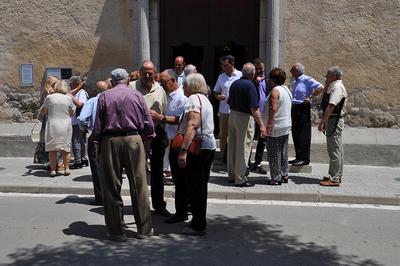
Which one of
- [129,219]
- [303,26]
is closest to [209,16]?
[303,26]

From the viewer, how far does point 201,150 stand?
580 cm

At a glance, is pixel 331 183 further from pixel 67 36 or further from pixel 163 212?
pixel 67 36

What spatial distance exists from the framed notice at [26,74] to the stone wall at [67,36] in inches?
4.0

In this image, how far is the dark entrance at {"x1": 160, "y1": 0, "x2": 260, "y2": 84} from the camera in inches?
546

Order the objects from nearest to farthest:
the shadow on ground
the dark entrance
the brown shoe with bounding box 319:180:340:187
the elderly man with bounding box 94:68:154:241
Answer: the shadow on ground → the elderly man with bounding box 94:68:154:241 → the brown shoe with bounding box 319:180:340:187 → the dark entrance

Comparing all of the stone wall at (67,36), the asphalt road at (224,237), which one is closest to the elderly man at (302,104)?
the asphalt road at (224,237)

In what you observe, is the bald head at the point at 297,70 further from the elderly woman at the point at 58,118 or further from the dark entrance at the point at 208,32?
the dark entrance at the point at 208,32

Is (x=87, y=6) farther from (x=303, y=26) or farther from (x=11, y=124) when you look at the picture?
(x=303, y=26)

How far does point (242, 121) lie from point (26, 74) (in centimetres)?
557

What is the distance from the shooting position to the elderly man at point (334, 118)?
25.2ft

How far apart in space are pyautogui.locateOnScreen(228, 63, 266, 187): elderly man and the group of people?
0.6 inches

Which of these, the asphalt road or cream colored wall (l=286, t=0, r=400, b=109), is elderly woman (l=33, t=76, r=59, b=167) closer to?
the asphalt road

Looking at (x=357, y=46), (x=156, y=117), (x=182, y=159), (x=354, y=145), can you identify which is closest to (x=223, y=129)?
(x=354, y=145)

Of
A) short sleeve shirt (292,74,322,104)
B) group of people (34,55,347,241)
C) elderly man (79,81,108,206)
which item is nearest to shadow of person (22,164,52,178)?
group of people (34,55,347,241)
